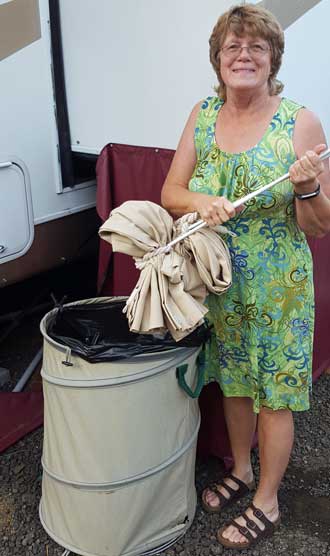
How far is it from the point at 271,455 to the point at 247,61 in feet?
4.52

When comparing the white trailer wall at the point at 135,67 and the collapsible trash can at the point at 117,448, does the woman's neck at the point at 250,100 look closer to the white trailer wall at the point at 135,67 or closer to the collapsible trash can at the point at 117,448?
the white trailer wall at the point at 135,67

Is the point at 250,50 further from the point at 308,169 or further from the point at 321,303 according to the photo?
the point at 321,303

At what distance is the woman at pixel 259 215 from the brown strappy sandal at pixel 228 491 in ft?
0.40

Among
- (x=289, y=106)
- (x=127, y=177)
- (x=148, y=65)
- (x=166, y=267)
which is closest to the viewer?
(x=166, y=267)

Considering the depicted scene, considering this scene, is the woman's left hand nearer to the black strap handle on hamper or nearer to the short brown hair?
the short brown hair

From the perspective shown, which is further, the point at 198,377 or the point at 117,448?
the point at 198,377

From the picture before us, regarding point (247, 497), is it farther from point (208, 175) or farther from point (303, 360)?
point (208, 175)

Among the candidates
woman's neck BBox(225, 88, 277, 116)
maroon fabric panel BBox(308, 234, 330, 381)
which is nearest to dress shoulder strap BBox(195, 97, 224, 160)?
woman's neck BBox(225, 88, 277, 116)

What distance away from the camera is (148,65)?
2533 millimetres

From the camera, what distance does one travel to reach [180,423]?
2.13 meters

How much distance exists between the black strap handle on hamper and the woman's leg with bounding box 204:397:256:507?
0.18 m

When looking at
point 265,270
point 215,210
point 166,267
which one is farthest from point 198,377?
point 215,210

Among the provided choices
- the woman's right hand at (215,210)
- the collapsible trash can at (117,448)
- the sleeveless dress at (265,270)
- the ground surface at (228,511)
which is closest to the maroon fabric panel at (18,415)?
the ground surface at (228,511)

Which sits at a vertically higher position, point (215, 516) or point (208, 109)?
point (208, 109)
